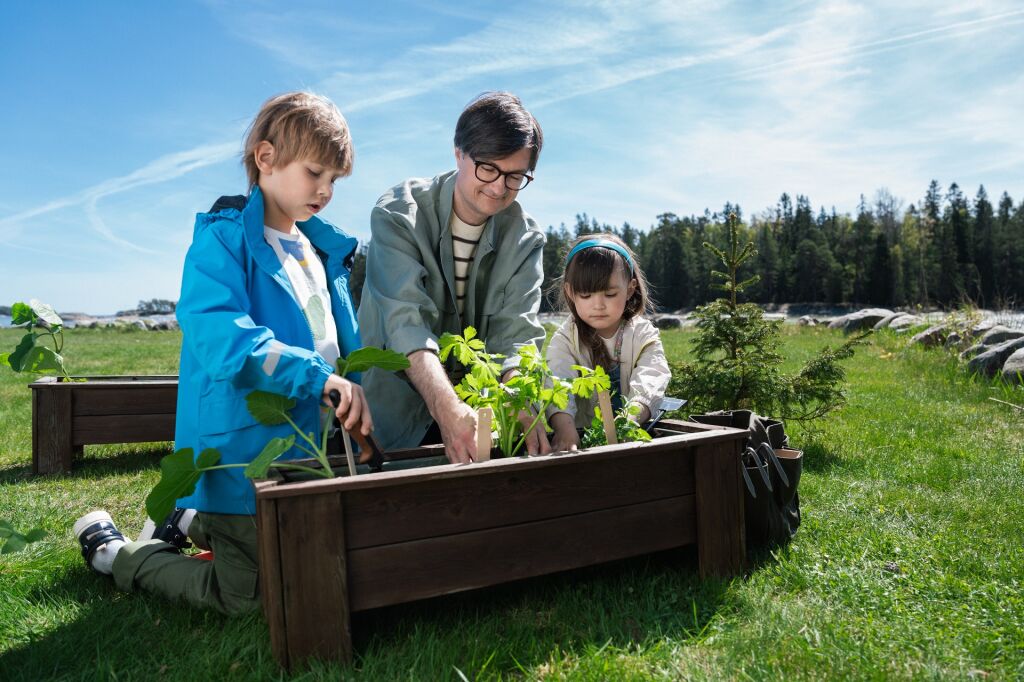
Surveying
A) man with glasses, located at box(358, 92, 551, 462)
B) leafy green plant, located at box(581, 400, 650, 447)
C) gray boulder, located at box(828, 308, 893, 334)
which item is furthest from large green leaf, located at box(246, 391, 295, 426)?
gray boulder, located at box(828, 308, 893, 334)

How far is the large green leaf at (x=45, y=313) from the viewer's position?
4004 millimetres

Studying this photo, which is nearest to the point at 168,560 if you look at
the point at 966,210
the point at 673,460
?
the point at 673,460

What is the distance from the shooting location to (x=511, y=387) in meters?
2.35

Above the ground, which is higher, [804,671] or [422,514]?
[422,514]

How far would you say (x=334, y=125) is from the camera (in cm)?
242

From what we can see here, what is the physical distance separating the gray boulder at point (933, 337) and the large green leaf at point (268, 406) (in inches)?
444

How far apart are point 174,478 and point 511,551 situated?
3.34ft

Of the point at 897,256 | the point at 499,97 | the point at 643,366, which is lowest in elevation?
the point at 643,366

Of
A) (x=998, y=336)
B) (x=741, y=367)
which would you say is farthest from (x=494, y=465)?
(x=998, y=336)

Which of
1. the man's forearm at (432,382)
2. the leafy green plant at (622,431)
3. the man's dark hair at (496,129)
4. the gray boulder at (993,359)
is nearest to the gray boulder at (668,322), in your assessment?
the gray boulder at (993,359)

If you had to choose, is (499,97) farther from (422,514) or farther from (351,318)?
(422,514)

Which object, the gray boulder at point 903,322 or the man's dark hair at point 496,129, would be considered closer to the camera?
the man's dark hair at point 496,129

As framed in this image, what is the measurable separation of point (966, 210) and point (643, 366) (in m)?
64.3

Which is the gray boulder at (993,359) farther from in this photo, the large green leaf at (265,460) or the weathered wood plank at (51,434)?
the weathered wood plank at (51,434)
